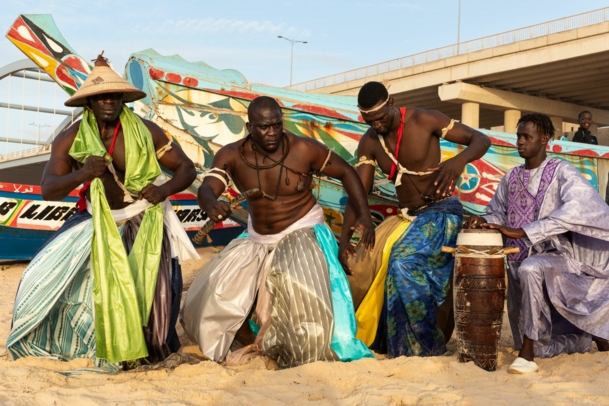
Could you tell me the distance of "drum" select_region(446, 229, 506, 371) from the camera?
362cm

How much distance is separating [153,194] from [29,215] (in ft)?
20.4

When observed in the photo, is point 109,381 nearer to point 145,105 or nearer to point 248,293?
point 248,293

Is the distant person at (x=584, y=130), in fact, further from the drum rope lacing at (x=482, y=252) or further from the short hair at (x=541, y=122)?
the drum rope lacing at (x=482, y=252)

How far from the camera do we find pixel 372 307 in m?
4.49

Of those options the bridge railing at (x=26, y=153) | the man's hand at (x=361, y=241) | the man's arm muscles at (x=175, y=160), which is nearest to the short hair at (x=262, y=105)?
the man's arm muscles at (x=175, y=160)

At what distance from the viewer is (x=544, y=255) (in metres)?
4.05

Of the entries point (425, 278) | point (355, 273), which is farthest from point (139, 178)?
point (425, 278)

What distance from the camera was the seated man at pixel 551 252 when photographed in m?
3.89

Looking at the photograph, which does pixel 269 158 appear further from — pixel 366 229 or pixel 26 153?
pixel 26 153

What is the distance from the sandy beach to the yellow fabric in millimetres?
650

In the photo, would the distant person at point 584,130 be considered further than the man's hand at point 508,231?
Yes

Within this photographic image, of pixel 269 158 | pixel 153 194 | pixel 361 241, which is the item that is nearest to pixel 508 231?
pixel 361 241

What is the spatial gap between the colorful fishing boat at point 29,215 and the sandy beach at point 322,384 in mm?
5895

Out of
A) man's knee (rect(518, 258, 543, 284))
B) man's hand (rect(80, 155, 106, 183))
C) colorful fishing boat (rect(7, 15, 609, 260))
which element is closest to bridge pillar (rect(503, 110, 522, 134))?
colorful fishing boat (rect(7, 15, 609, 260))
